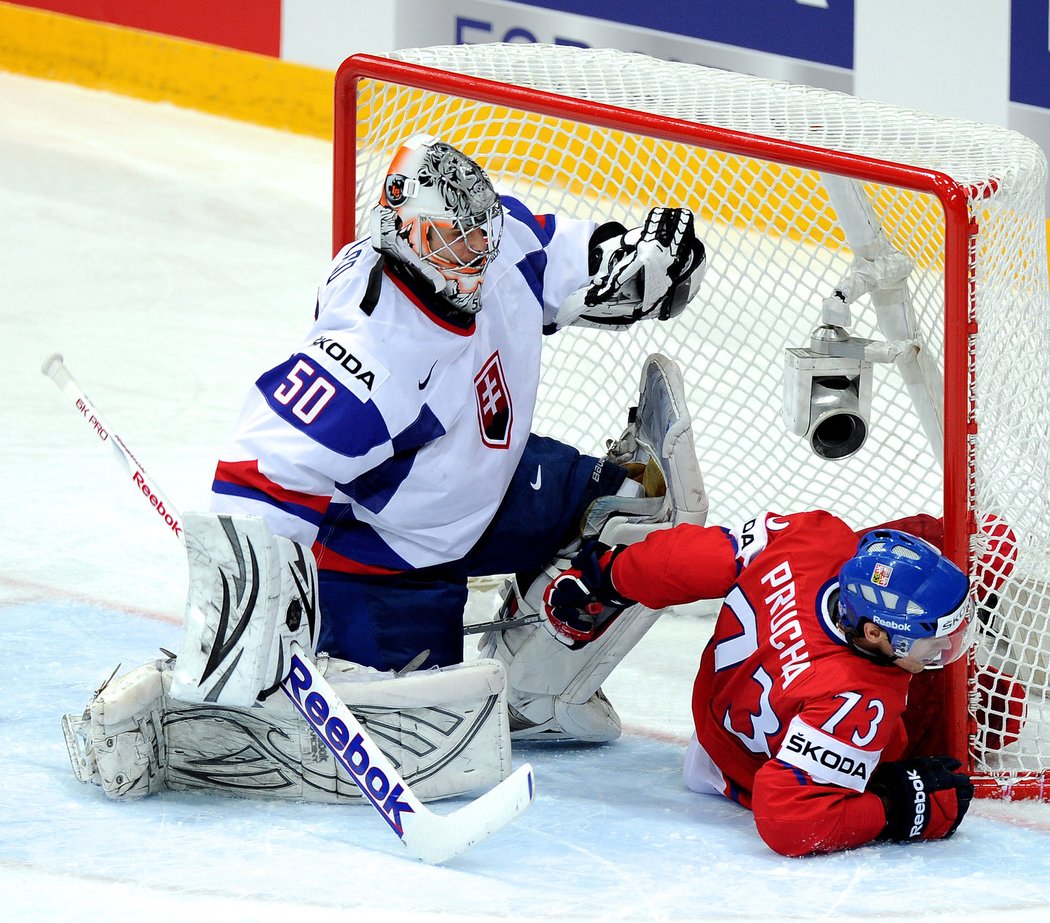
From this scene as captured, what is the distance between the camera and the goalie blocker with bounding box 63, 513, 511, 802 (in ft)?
8.18

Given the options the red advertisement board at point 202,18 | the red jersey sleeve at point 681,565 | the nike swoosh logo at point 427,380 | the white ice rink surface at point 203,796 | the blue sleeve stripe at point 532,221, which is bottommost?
the white ice rink surface at point 203,796

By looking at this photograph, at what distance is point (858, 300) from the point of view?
320 centimetres

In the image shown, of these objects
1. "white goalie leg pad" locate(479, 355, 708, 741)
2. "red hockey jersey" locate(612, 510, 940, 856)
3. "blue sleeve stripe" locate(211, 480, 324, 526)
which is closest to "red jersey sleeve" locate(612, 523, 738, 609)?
"red hockey jersey" locate(612, 510, 940, 856)

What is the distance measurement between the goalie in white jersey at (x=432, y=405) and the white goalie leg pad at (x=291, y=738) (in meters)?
0.14

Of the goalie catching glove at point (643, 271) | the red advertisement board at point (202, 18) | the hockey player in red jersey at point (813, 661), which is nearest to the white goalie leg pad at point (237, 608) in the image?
the hockey player in red jersey at point (813, 661)

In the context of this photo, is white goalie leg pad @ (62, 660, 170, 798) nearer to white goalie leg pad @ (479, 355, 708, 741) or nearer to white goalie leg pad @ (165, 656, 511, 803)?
white goalie leg pad @ (165, 656, 511, 803)

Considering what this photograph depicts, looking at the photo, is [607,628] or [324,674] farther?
[607,628]

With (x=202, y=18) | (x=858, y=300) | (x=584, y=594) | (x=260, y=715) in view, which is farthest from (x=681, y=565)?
(x=202, y=18)

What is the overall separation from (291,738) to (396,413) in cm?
50

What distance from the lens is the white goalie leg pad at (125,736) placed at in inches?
103

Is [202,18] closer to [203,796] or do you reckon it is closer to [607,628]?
[607,628]

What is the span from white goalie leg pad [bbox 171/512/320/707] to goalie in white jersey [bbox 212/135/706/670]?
6 cm

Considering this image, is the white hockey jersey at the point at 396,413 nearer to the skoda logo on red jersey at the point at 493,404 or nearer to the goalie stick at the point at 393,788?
the skoda logo on red jersey at the point at 493,404

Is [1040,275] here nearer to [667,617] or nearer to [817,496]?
[817,496]
